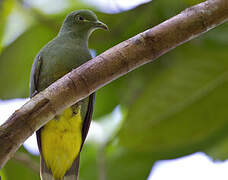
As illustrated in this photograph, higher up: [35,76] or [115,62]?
[115,62]

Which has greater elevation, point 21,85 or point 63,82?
point 63,82

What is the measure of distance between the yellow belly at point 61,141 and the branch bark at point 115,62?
1.50 metres

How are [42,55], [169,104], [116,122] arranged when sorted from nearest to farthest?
[169,104] → [42,55] → [116,122]

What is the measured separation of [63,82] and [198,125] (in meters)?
1.83

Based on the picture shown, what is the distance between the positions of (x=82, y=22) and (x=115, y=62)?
86.1 inches

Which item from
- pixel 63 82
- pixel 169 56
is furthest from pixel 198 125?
pixel 63 82

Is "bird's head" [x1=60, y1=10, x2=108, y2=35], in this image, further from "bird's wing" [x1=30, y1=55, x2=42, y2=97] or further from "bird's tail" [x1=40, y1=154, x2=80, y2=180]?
"bird's tail" [x1=40, y1=154, x2=80, y2=180]

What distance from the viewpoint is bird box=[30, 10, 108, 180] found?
3.61 meters

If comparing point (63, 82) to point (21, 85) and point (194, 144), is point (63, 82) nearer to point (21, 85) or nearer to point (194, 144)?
point (194, 144)

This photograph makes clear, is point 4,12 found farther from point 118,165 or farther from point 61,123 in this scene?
point 118,165

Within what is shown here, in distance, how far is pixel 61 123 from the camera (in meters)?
3.62

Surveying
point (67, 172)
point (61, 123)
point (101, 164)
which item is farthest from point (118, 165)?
point (61, 123)

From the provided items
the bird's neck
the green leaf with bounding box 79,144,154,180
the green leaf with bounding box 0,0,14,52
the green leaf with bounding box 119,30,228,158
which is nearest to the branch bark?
the green leaf with bounding box 119,30,228,158

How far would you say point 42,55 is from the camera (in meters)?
3.78
